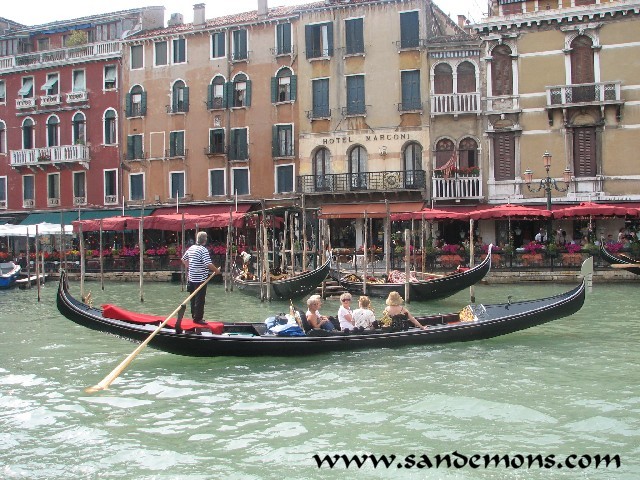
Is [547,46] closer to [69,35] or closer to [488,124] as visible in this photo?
[488,124]

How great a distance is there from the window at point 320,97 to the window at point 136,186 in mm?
6583

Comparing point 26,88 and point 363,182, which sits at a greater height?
point 26,88

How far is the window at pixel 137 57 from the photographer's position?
2594cm

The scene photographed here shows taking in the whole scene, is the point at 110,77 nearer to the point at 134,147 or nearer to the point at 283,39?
the point at 134,147

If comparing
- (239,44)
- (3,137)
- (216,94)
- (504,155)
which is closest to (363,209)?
(504,155)

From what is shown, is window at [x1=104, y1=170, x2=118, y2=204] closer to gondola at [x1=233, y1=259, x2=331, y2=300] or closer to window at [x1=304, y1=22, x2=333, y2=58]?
window at [x1=304, y1=22, x2=333, y2=58]

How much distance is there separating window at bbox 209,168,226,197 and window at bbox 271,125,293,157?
1979 mm

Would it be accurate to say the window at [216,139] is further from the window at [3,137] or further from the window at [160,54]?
the window at [3,137]

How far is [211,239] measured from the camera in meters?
25.4

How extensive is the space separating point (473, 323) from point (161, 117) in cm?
1863

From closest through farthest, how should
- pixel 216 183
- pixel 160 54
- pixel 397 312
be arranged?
pixel 397 312
pixel 216 183
pixel 160 54

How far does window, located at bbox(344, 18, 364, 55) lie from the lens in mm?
23016

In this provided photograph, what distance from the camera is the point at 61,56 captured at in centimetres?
2695

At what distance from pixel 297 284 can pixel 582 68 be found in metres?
10.4
